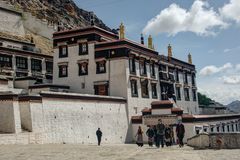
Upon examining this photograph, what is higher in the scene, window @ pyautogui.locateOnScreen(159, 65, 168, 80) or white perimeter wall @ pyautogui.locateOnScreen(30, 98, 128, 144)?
window @ pyautogui.locateOnScreen(159, 65, 168, 80)

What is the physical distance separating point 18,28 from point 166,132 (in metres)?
46.6

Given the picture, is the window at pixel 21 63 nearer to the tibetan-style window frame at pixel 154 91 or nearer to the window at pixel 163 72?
the tibetan-style window frame at pixel 154 91

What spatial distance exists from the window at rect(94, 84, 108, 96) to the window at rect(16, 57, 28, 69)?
11.8 m

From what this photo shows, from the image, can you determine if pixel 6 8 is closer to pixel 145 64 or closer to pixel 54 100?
pixel 145 64

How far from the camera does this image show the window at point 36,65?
1795 inches

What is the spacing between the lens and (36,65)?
151 feet

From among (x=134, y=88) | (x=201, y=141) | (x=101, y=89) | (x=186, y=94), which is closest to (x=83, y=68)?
(x=101, y=89)

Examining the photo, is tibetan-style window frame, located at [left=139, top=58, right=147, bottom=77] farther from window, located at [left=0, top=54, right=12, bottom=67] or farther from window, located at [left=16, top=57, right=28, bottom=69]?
window, located at [left=0, top=54, right=12, bottom=67]

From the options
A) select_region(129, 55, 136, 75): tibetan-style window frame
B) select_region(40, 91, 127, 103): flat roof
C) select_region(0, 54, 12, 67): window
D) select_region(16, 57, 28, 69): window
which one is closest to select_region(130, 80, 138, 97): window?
select_region(129, 55, 136, 75): tibetan-style window frame

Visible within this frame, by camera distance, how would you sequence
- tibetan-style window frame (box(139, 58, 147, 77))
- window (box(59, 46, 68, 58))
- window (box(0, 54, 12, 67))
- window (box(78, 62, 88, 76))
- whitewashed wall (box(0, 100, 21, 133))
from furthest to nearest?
window (box(59, 46, 68, 58)), window (box(0, 54, 12, 67)), tibetan-style window frame (box(139, 58, 147, 77)), window (box(78, 62, 88, 76)), whitewashed wall (box(0, 100, 21, 133))

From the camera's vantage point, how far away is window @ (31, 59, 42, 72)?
4560cm

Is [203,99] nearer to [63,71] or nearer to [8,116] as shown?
[63,71]

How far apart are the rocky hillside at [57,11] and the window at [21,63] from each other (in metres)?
33.8

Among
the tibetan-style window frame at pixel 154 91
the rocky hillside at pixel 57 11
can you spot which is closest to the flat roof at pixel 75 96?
the tibetan-style window frame at pixel 154 91
